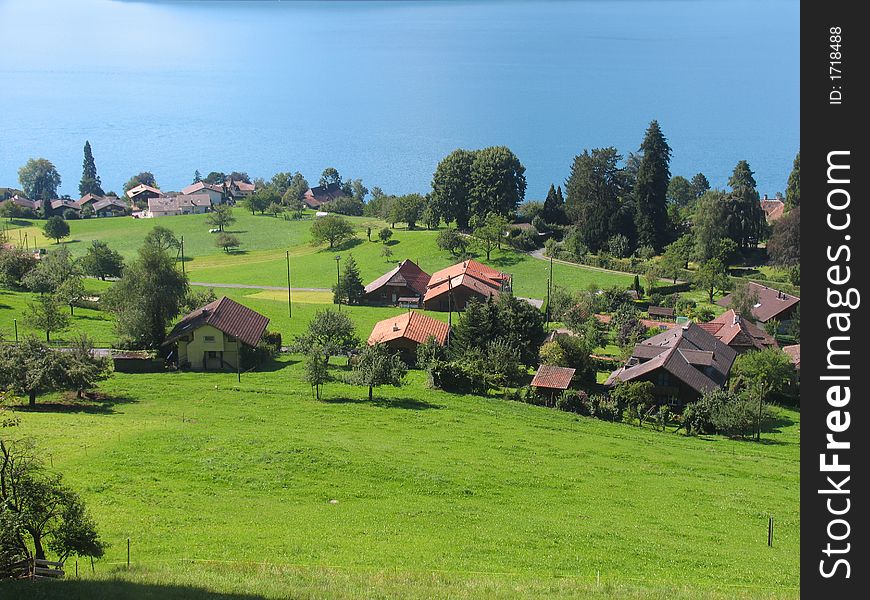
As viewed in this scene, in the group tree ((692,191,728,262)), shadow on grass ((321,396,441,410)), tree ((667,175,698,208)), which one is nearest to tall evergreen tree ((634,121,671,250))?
tree ((692,191,728,262))

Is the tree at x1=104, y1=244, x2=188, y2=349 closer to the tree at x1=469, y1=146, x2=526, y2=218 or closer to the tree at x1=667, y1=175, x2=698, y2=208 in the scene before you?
the tree at x1=469, y1=146, x2=526, y2=218

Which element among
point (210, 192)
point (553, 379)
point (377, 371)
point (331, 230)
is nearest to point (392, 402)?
point (377, 371)

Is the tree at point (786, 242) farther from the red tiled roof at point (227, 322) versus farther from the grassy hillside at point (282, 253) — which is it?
the red tiled roof at point (227, 322)

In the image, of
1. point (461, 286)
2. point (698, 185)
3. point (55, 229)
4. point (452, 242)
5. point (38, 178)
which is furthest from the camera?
point (38, 178)

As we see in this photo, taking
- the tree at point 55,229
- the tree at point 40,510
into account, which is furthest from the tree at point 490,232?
the tree at point 40,510

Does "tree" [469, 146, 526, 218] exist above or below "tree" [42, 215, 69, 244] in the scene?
above

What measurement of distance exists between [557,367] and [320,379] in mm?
12025

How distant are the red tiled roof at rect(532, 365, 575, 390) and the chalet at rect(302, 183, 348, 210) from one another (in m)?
89.4

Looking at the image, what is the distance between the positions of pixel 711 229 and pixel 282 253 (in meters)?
42.1

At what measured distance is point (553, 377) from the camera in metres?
42.6

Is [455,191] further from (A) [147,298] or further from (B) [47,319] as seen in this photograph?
(B) [47,319]

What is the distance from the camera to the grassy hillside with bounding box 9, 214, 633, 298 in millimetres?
76062

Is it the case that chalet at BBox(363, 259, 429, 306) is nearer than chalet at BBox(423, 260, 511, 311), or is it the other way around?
chalet at BBox(423, 260, 511, 311)
